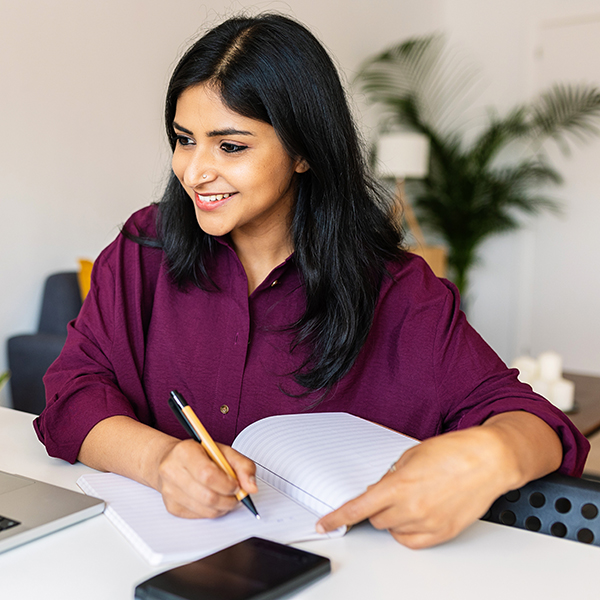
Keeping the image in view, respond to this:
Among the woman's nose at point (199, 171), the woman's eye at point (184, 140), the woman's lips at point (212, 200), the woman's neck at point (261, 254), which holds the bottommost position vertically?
the woman's neck at point (261, 254)

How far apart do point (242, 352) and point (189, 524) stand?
450 millimetres

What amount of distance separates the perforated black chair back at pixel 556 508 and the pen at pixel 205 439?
0.29 metres

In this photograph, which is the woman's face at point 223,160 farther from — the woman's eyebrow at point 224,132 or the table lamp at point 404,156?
the table lamp at point 404,156

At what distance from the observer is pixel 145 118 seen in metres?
2.96

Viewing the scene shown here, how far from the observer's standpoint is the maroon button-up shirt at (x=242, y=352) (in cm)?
103

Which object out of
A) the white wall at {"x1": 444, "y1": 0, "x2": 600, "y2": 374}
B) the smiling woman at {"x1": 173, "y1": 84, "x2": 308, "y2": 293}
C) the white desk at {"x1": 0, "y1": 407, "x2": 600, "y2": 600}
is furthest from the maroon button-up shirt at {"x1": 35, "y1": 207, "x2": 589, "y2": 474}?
the white wall at {"x1": 444, "y1": 0, "x2": 600, "y2": 374}

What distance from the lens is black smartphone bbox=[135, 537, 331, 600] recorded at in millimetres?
512

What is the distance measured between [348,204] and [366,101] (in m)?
Result: 3.45

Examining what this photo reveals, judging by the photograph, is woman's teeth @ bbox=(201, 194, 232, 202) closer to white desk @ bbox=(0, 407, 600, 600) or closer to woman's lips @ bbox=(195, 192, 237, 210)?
woman's lips @ bbox=(195, 192, 237, 210)

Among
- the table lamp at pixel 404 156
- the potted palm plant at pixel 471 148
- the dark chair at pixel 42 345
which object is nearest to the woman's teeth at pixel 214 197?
the dark chair at pixel 42 345

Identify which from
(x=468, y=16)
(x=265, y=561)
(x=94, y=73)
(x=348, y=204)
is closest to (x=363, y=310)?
(x=348, y=204)

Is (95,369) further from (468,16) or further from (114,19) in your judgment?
(468,16)

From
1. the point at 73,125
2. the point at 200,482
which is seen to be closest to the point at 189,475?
the point at 200,482

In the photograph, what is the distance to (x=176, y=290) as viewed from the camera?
118cm
